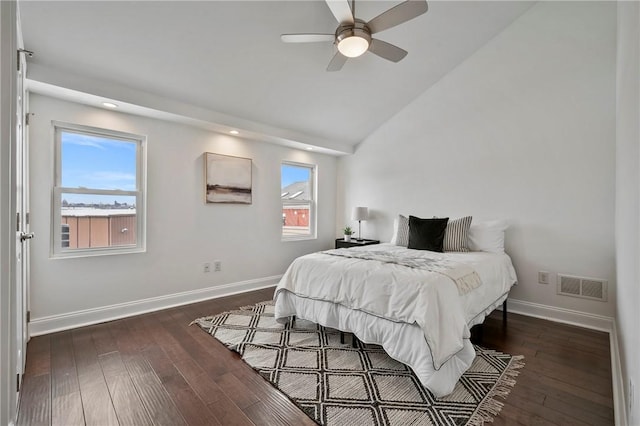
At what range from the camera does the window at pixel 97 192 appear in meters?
2.87

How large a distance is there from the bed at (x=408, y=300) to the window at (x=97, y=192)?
194 centimetres

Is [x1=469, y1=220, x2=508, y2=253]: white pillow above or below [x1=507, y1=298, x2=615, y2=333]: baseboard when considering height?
above

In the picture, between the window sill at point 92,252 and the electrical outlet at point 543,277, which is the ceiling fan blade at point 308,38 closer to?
the window sill at point 92,252

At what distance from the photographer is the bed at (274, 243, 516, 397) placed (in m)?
1.84

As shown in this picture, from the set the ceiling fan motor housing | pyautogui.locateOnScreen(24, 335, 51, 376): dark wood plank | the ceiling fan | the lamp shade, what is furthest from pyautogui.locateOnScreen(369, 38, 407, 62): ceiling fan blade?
pyautogui.locateOnScreen(24, 335, 51, 376): dark wood plank

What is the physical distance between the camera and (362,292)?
7.38ft

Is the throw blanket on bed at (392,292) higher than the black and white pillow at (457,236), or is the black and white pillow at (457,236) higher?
the black and white pillow at (457,236)

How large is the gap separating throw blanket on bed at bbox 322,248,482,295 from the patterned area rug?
0.60m

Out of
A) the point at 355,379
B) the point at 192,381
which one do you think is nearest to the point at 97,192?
the point at 192,381

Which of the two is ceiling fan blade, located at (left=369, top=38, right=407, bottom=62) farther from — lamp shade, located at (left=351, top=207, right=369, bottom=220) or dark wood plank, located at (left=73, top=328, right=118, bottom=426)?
dark wood plank, located at (left=73, top=328, right=118, bottom=426)

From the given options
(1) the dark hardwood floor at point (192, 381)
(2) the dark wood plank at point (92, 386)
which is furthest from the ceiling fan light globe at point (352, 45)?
(2) the dark wood plank at point (92, 386)

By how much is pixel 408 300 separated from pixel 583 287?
2.36 m

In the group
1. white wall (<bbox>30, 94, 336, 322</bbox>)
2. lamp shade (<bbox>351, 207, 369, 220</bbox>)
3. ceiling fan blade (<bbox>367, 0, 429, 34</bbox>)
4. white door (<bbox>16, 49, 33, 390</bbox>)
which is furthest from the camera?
lamp shade (<bbox>351, 207, 369, 220</bbox>)

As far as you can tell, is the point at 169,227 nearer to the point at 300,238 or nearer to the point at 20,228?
the point at 20,228
